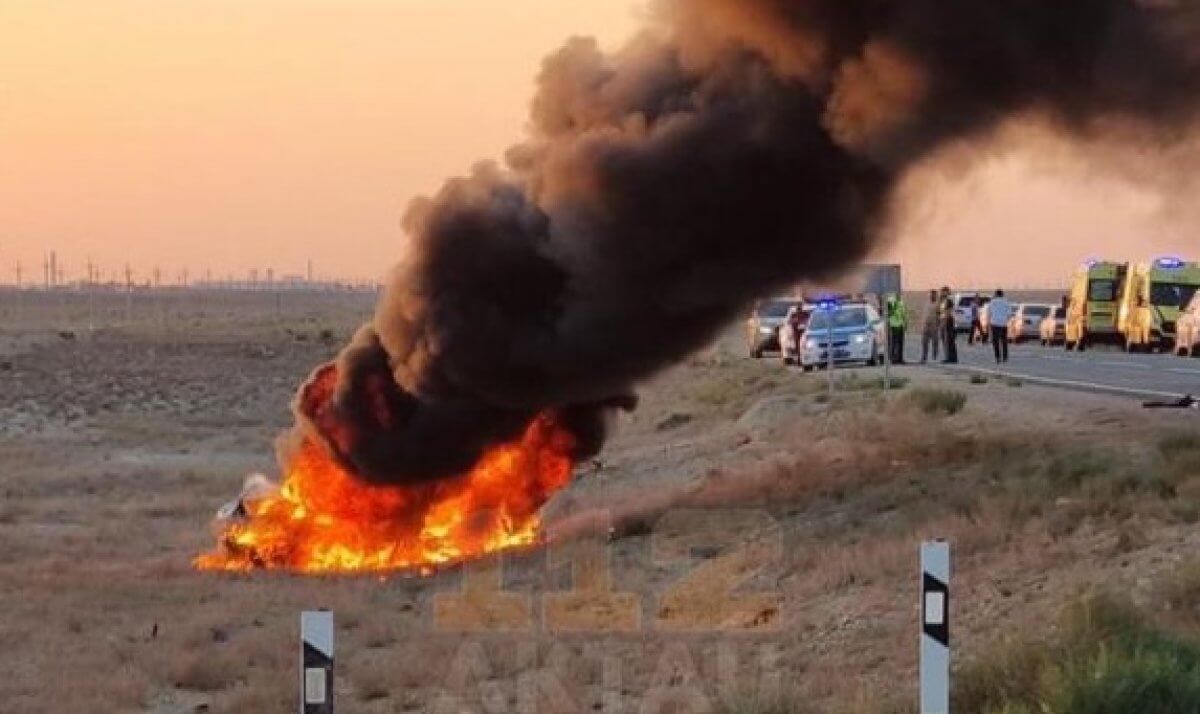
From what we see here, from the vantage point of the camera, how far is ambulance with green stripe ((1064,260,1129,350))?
159 feet

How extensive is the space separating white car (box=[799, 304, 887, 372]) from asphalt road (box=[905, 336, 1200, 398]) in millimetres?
1674

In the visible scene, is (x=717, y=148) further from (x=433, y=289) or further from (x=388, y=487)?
(x=388, y=487)

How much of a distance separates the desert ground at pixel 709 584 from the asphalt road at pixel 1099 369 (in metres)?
2.12

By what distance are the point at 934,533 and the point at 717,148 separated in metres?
4.76

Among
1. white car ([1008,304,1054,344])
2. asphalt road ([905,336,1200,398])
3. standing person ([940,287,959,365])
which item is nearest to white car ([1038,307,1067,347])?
white car ([1008,304,1054,344])

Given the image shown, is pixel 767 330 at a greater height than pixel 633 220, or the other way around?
pixel 633 220

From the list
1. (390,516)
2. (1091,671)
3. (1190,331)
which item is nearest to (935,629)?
(1091,671)

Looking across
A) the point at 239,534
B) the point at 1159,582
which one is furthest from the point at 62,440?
the point at 1159,582

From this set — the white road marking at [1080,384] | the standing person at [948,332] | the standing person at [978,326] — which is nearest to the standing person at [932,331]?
the standing person at [948,332]

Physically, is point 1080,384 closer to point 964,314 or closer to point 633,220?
point 633,220

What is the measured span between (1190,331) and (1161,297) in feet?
17.0

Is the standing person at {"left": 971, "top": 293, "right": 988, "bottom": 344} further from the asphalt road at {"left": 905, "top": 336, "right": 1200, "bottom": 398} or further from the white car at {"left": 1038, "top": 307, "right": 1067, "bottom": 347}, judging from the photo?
the asphalt road at {"left": 905, "top": 336, "right": 1200, "bottom": 398}

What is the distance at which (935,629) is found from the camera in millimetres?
7492

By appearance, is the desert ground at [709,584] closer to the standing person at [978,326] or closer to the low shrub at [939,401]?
the low shrub at [939,401]
